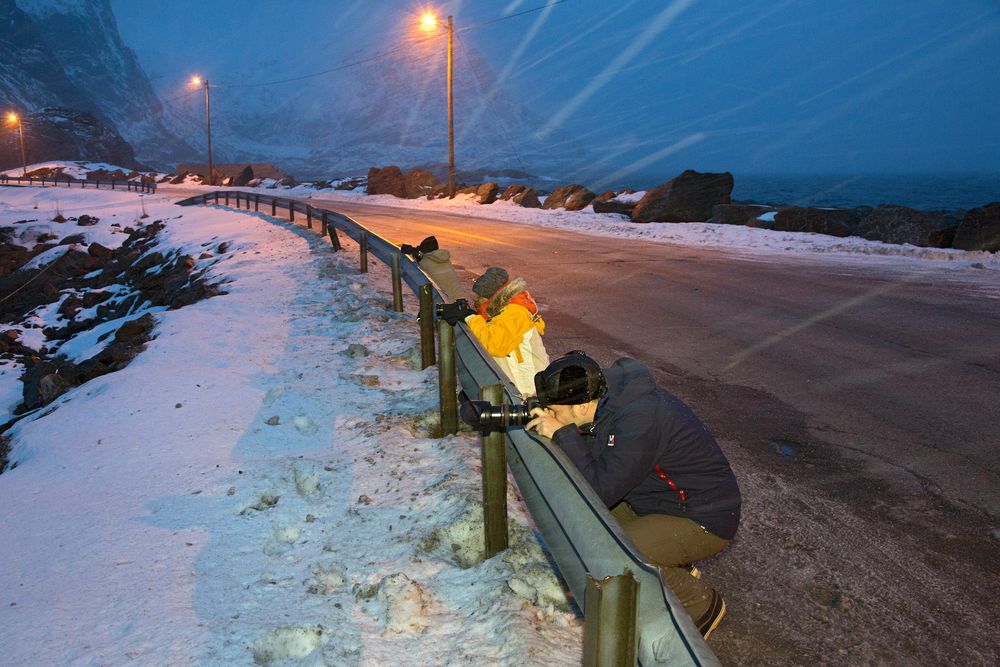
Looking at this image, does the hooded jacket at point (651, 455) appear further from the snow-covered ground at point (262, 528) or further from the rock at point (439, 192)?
the rock at point (439, 192)

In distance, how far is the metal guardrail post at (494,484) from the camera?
3.62 meters

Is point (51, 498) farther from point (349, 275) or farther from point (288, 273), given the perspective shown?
point (288, 273)

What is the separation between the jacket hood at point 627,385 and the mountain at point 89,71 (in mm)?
160220

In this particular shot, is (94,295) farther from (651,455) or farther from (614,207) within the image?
(651,455)

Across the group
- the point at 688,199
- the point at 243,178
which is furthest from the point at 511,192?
the point at 243,178

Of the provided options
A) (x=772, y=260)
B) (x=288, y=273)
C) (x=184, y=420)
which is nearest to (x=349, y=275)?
(x=288, y=273)

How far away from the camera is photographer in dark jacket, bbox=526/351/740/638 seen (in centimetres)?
322

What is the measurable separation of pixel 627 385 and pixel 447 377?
92.9 inches

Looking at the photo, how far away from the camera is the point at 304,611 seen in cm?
340

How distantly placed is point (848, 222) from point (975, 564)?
57.9 feet

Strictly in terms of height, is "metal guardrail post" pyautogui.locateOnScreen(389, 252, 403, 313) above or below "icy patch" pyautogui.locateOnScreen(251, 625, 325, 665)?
above

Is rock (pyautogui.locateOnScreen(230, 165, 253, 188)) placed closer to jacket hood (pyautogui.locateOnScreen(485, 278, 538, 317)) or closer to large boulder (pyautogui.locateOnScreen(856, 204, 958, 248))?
large boulder (pyautogui.locateOnScreen(856, 204, 958, 248))

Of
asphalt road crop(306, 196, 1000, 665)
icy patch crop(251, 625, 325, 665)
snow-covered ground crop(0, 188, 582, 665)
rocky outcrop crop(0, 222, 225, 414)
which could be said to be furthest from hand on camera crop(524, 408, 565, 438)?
rocky outcrop crop(0, 222, 225, 414)

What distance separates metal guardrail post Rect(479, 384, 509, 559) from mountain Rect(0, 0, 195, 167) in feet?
524
